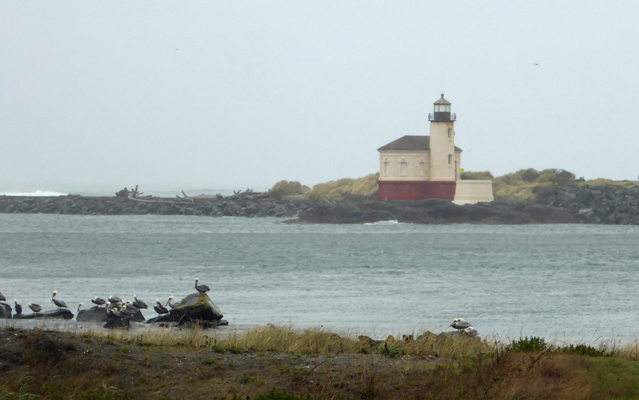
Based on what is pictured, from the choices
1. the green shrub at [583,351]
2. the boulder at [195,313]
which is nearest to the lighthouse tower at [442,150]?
the boulder at [195,313]

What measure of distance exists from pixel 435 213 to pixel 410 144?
6554 mm

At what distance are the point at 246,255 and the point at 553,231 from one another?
32173 mm

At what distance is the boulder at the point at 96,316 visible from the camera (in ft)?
53.5

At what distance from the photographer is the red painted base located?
67375mm

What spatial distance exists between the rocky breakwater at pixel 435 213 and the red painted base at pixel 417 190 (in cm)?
53

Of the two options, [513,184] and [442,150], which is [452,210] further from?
[513,184]

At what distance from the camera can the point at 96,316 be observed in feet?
53.7

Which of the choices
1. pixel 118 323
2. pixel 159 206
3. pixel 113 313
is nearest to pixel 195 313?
pixel 118 323

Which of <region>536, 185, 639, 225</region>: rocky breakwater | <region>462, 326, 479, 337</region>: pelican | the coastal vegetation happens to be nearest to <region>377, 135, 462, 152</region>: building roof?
the coastal vegetation

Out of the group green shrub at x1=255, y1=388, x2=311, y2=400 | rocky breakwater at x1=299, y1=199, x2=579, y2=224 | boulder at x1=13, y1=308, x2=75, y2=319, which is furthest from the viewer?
rocky breakwater at x1=299, y1=199, x2=579, y2=224

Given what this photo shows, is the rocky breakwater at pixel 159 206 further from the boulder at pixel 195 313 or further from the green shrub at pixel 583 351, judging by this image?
the green shrub at pixel 583 351

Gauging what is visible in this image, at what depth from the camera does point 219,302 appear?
21047mm

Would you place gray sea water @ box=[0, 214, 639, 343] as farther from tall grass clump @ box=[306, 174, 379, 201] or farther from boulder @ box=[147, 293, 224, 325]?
tall grass clump @ box=[306, 174, 379, 201]

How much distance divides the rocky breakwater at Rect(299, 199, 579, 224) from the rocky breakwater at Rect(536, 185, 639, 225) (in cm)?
128
